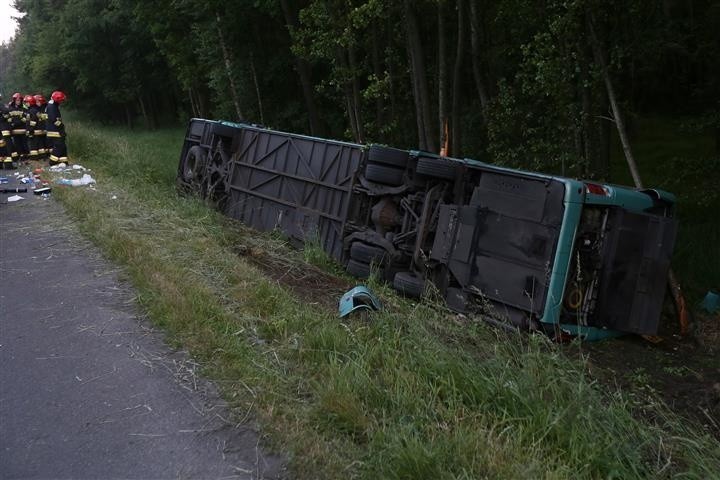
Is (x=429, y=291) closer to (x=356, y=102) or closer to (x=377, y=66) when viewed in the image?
(x=356, y=102)

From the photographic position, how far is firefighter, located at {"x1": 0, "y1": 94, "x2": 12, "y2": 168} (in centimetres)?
1587

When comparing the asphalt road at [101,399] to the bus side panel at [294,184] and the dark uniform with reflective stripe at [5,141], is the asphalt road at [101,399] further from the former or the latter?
the dark uniform with reflective stripe at [5,141]

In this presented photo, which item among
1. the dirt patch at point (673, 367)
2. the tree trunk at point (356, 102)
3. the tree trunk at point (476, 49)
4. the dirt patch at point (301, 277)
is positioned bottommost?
the dirt patch at point (673, 367)

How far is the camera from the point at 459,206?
7.87 meters

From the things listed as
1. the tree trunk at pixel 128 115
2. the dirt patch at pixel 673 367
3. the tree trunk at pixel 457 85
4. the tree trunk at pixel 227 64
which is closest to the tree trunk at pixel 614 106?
the dirt patch at pixel 673 367

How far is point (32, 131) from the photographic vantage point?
17062 mm

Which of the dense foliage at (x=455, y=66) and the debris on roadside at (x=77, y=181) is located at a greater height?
the dense foliage at (x=455, y=66)

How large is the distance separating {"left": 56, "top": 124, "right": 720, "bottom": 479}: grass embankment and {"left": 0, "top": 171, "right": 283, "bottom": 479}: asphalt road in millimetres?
162

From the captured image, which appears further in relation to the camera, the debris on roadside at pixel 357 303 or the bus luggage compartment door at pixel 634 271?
the bus luggage compartment door at pixel 634 271

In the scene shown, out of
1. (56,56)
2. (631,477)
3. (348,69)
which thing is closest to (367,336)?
(631,477)

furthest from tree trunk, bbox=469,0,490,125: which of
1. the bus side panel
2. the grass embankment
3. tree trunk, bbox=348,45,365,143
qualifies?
the grass embankment

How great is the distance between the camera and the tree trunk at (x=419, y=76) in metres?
14.4

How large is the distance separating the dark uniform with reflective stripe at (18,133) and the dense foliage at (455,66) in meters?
7.30

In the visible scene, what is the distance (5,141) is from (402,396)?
15813mm
